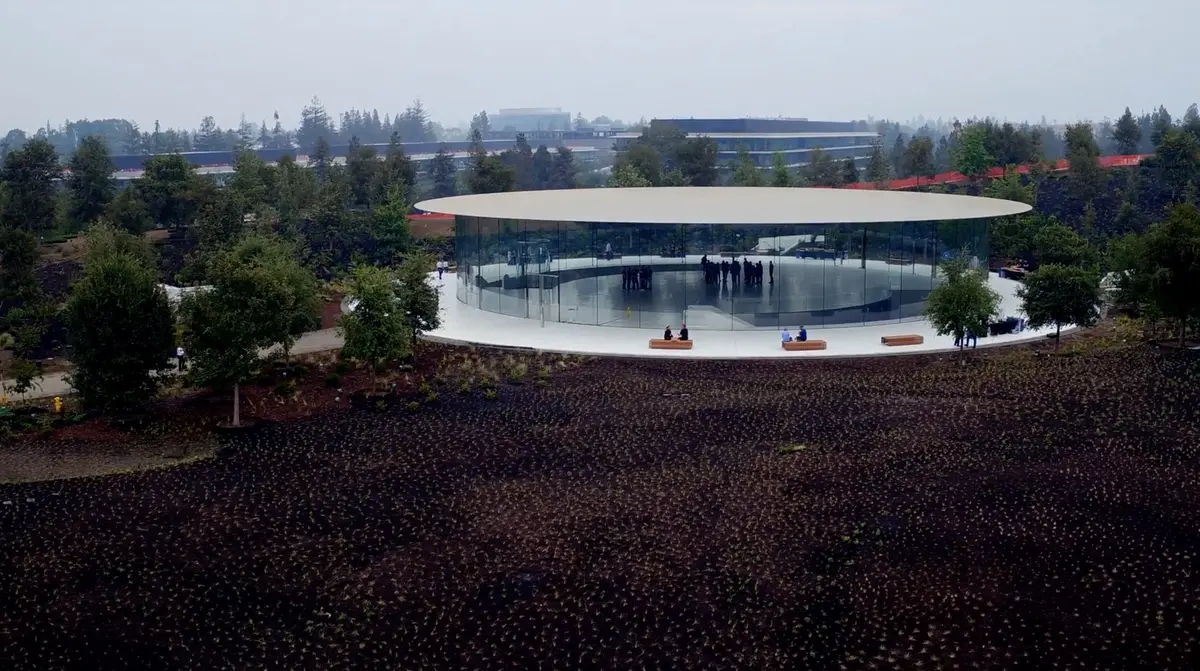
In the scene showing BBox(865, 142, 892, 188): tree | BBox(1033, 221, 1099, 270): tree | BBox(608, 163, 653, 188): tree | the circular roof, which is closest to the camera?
the circular roof

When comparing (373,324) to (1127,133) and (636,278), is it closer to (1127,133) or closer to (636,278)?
(636,278)

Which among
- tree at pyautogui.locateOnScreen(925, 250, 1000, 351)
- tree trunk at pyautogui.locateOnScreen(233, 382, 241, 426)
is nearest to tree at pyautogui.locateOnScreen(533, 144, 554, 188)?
tree at pyautogui.locateOnScreen(925, 250, 1000, 351)

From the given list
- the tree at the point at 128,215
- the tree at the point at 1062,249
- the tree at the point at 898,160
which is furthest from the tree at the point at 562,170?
the tree at the point at 1062,249

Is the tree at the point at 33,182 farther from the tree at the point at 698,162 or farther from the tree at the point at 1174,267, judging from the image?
the tree at the point at 1174,267

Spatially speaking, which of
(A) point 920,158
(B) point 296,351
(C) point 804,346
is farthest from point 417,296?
(A) point 920,158

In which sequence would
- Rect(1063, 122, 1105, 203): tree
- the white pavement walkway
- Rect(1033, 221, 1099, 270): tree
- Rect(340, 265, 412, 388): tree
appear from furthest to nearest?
1. Rect(1063, 122, 1105, 203): tree
2. Rect(1033, 221, 1099, 270): tree
3. the white pavement walkway
4. Rect(340, 265, 412, 388): tree

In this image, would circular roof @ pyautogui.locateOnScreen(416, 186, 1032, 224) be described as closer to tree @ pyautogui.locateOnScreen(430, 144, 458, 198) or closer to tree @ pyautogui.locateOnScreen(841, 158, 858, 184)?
tree @ pyautogui.locateOnScreen(841, 158, 858, 184)
